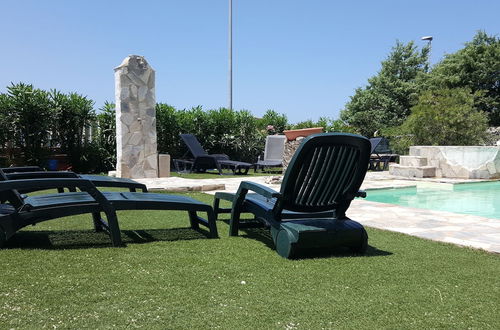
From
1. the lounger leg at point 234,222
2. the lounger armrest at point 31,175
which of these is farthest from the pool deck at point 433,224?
the lounger armrest at point 31,175

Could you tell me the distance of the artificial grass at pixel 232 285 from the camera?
92.3 inches

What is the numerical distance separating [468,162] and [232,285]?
12.8m

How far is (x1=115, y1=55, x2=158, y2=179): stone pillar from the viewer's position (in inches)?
442

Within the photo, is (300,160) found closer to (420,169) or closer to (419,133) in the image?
(420,169)

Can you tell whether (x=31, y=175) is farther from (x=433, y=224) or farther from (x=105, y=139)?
(x=105, y=139)

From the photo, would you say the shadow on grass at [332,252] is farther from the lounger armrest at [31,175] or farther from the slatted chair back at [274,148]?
the slatted chair back at [274,148]

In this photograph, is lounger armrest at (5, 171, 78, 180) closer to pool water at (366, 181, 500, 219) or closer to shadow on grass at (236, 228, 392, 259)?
shadow on grass at (236, 228, 392, 259)

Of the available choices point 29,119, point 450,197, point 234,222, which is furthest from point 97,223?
point 29,119

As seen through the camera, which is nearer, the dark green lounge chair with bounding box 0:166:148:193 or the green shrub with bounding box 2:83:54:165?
the dark green lounge chair with bounding box 0:166:148:193

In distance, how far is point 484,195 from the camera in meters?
10.2

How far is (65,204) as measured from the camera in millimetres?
3732

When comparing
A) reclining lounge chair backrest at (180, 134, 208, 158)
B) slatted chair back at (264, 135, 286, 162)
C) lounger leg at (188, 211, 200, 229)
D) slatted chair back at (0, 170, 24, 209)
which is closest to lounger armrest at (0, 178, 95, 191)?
slatted chair back at (0, 170, 24, 209)

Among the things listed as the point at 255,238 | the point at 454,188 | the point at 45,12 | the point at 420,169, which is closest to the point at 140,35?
the point at 45,12

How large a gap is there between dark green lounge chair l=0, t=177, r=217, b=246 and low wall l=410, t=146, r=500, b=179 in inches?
459
